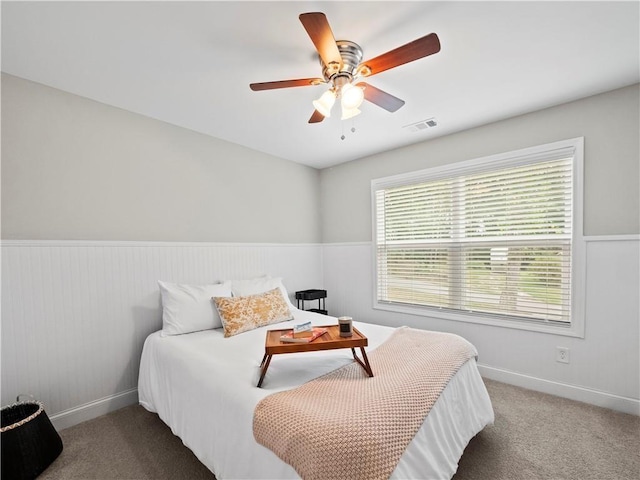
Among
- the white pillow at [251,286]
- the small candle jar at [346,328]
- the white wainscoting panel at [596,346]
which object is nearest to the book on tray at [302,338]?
the small candle jar at [346,328]

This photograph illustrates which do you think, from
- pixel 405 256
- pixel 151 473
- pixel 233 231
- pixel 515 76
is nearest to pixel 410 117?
pixel 515 76

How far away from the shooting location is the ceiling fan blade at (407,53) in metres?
1.37

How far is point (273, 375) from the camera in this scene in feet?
5.46

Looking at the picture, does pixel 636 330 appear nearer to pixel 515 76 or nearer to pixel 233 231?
pixel 515 76

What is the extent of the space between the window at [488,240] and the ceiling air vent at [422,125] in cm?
50

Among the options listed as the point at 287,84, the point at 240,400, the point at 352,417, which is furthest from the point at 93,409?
the point at 287,84

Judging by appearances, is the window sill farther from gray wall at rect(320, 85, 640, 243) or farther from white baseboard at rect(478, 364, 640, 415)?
gray wall at rect(320, 85, 640, 243)

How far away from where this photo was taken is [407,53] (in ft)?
4.83

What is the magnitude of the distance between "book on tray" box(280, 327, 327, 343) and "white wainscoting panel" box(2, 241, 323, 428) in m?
0.36

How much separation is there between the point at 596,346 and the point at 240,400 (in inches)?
110

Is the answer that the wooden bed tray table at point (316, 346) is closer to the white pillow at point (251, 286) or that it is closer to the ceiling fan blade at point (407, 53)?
the white pillow at point (251, 286)

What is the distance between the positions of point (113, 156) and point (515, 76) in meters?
3.15

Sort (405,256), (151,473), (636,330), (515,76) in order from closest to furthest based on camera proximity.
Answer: (151,473), (515,76), (636,330), (405,256)

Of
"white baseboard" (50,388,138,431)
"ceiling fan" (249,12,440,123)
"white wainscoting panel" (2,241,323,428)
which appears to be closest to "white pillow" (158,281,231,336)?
"white wainscoting panel" (2,241,323,428)
